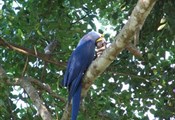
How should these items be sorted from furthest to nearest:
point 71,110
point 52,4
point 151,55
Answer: point 151,55, point 52,4, point 71,110

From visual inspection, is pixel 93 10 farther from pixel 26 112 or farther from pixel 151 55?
pixel 26 112

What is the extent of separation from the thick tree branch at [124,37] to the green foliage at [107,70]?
1.04m

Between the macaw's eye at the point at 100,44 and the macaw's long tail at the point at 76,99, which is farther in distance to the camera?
the macaw's eye at the point at 100,44

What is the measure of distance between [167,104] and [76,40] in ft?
4.44

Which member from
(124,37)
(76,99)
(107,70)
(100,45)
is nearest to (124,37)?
(124,37)

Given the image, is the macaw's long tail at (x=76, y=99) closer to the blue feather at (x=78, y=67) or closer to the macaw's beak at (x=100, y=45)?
the blue feather at (x=78, y=67)

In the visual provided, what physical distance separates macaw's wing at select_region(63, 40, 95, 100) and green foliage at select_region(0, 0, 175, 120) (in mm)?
769

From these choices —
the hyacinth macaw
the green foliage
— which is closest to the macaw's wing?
the hyacinth macaw

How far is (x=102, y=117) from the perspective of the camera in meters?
3.95

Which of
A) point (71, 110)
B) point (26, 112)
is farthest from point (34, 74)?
point (71, 110)

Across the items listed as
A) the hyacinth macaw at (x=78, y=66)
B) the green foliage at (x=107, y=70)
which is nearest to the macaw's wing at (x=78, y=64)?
the hyacinth macaw at (x=78, y=66)

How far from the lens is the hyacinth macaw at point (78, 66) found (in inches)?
113

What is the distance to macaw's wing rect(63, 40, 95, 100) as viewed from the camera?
9.48 feet

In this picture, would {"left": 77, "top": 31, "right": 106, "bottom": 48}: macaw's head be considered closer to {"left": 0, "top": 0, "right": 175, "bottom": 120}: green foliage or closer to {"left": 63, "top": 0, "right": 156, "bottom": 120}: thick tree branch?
{"left": 63, "top": 0, "right": 156, "bottom": 120}: thick tree branch
